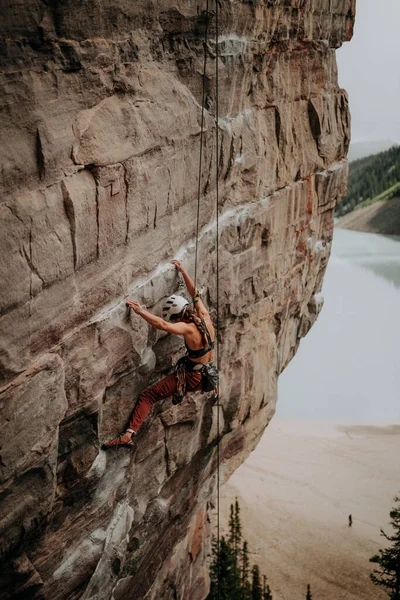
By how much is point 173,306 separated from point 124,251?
777mm

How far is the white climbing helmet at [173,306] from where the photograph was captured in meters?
7.06

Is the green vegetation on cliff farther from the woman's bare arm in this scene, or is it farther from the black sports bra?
the woman's bare arm

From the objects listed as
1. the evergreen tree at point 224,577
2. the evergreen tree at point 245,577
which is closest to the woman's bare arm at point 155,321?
the evergreen tree at point 224,577

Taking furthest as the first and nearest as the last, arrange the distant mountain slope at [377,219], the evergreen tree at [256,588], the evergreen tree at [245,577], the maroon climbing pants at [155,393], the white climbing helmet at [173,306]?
the distant mountain slope at [377,219], the evergreen tree at [256,588], the evergreen tree at [245,577], the maroon climbing pants at [155,393], the white climbing helmet at [173,306]

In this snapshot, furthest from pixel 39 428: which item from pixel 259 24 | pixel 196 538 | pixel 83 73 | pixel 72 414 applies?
pixel 196 538

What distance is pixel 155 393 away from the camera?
7.46m

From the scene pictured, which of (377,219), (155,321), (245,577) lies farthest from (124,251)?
(377,219)

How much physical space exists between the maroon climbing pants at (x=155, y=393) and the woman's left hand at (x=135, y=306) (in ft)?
3.52

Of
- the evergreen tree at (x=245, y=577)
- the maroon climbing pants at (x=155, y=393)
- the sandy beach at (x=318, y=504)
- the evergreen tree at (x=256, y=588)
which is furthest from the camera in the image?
the sandy beach at (x=318, y=504)

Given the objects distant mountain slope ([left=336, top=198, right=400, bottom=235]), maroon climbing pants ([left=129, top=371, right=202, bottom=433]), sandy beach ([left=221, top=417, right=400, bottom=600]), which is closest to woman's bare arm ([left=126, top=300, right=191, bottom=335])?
maroon climbing pants ([left=129, top=371, right=202, bottom=433])

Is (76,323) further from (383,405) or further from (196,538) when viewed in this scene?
(383,405)

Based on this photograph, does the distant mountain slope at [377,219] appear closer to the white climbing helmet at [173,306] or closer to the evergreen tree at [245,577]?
the evergreen tree at [245,577]

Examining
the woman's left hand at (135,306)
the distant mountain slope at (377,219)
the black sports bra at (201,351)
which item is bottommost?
the distant mountain slope at (377,219)

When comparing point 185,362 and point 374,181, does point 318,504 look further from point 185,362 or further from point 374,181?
point 374,181
